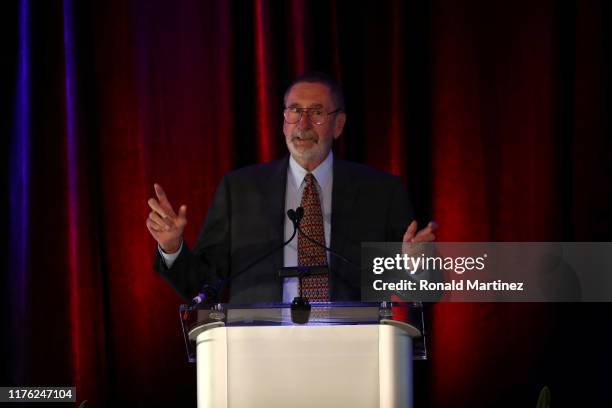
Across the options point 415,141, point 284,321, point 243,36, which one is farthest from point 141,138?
point 284,321

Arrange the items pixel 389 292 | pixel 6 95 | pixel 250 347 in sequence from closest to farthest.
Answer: pixel 250 347 → pixel 389 292 → pixel 6 95

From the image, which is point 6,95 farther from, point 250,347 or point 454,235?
A: point 250,347

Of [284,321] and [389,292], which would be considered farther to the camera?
[389,292]

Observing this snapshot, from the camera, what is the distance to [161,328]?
3154mm

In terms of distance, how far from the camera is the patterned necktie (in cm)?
244

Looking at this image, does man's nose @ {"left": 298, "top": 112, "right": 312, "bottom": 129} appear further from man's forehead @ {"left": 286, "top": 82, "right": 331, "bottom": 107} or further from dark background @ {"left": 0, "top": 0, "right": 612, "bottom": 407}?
dark background @ {"left": 0, "top": 0, "right": 612, "bottom": 407}

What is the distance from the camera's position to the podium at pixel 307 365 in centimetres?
146

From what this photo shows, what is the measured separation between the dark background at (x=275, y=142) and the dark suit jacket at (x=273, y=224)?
1.54 ft

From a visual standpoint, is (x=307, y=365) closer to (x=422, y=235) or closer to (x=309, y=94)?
(x=422, y=235)

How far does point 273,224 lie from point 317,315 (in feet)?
3.48

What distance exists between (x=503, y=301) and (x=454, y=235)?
1.07 feet

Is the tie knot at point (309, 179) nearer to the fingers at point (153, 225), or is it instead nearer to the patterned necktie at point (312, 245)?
the patterned necktie at point (312, 245)

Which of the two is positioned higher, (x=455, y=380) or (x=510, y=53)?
(x=510, y=53)

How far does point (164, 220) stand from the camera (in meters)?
2.04
